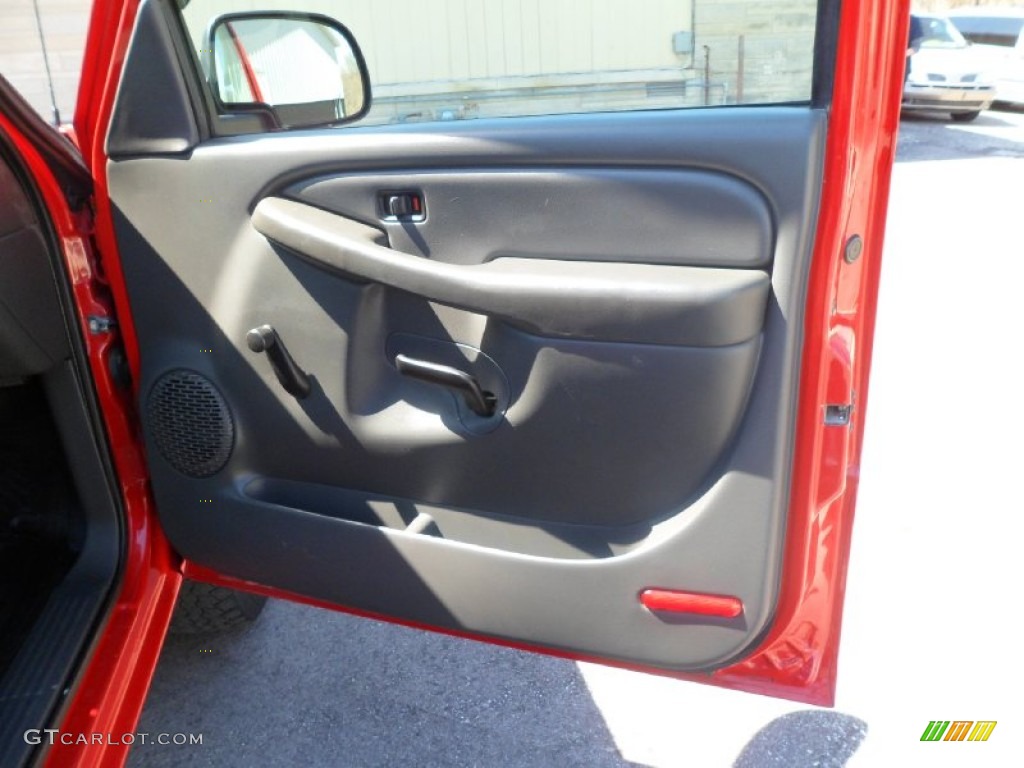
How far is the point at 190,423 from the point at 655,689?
126 cm

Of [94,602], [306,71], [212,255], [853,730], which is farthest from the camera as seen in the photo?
[853,730]

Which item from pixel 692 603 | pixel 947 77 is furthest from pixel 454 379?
pixel 947 77

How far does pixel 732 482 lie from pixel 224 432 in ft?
2.84

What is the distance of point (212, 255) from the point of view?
1524 millimetres

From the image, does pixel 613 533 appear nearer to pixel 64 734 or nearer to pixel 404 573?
pixel 404 573

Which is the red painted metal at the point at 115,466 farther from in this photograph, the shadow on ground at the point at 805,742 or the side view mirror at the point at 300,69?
the shadow on ground at the point at 805,742

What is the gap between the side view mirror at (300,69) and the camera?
183 centimetres

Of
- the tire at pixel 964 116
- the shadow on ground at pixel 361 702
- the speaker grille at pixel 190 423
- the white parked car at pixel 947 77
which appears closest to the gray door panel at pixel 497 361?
the speaker grille at pixel 190 423

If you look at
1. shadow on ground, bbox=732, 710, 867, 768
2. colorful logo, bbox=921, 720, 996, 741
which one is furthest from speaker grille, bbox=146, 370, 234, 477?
colorful logo, bbox=921, 720, 996, 741

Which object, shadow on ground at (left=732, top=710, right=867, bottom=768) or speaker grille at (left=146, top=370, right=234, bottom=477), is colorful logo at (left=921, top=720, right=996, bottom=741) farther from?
speaker grille at (left=146, top=370, right=234, bottom=477)

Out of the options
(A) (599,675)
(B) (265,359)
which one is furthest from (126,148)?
(A) (599,675)

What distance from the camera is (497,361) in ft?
4.70

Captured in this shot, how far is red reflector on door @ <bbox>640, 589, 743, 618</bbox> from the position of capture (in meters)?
1.34

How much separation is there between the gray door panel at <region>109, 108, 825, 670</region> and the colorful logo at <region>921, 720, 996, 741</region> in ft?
3.13
